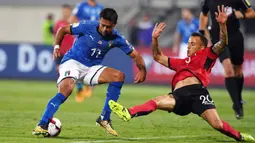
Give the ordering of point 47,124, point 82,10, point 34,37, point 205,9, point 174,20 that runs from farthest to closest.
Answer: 1. point 34,37
2. point 174,20
3. point 82,10
4. point 205,9
5. point 47,124

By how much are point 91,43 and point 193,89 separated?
1.83 m

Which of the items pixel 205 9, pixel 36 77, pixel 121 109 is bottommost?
pixel 36 77

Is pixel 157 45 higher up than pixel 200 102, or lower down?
higher up

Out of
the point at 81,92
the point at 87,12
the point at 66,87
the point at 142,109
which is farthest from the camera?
the point at 81,92

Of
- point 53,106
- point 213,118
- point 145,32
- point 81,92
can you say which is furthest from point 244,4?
point 145,32

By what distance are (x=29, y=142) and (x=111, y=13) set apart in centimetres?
227

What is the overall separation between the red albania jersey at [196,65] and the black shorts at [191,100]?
0.24 metres

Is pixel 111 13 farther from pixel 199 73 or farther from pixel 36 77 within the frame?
pixel 36 77

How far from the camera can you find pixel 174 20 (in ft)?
106

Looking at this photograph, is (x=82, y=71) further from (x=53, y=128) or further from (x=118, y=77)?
(x=53, y=128)

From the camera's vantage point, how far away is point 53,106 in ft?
35.8

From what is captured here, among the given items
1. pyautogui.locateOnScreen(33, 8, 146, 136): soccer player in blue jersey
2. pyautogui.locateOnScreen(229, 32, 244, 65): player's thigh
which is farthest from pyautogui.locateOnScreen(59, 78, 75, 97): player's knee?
pyautogui.locateOnScreen(229, 32, 244, 65): player's thigh

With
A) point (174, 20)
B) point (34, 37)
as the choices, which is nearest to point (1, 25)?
point (34, 37)

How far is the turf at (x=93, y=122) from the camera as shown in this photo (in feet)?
Answer: 35.8
